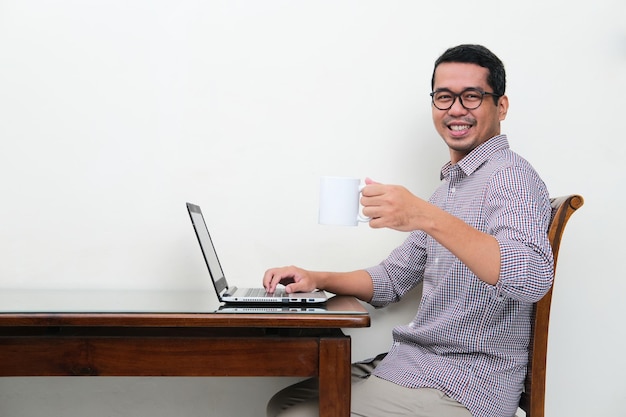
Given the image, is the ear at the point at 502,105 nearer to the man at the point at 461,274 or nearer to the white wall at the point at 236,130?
the man at the point at 461,274

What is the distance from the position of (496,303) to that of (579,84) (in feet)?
3.01

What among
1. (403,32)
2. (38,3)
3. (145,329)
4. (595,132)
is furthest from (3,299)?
(595,132)

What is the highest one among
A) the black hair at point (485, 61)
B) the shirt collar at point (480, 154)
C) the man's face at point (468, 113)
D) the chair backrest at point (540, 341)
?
the black hair at point (485, 61)

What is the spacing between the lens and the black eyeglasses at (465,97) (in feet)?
5.20

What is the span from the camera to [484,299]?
4.72 feet

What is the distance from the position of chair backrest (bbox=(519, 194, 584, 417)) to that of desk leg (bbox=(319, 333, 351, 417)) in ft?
1.54

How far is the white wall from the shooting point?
193 cm

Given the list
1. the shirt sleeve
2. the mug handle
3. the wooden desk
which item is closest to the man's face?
the shirt sleeve

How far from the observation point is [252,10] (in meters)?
1.95

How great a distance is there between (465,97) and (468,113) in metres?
0.04

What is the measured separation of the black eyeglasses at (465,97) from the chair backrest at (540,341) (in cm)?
31

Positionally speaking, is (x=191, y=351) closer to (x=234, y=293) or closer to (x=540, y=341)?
(x=234, y=293)

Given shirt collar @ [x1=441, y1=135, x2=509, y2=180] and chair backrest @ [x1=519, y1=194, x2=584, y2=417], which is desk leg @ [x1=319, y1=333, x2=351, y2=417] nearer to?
chair backrest @ [x1=519, y1=194, x2=584, y2=417]

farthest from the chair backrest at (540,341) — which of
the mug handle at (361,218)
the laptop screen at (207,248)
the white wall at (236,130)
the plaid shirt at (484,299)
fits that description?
the laptop screen at (207,248)
